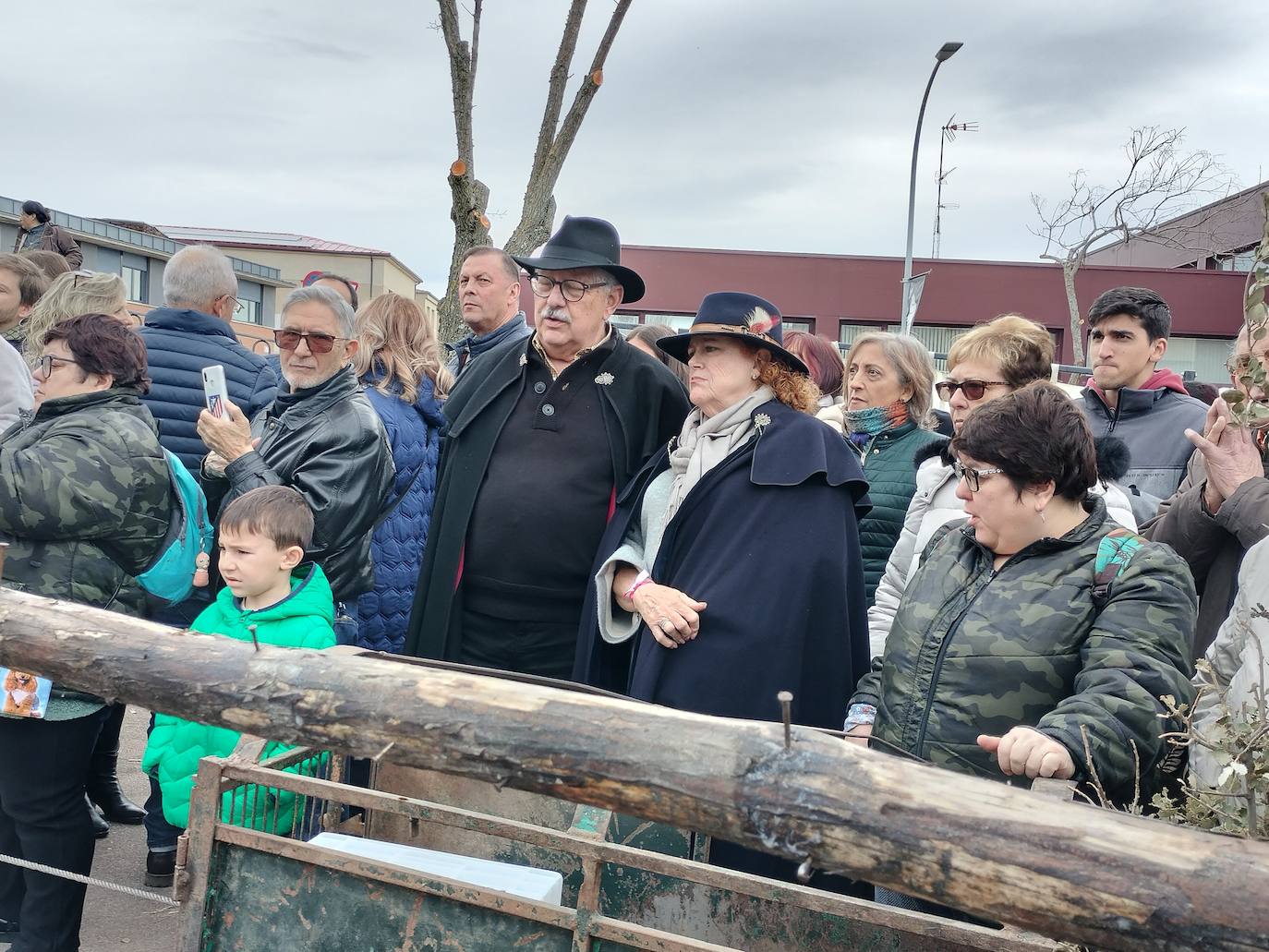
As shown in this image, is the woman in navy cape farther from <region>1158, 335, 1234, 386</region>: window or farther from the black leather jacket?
<region>1158, 335, 1234, 386</region>: window

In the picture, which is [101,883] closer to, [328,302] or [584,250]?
[328,302]

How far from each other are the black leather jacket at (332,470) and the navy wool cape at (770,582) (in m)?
1.12

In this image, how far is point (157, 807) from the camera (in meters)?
3.83

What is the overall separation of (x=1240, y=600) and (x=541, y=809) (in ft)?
5.27

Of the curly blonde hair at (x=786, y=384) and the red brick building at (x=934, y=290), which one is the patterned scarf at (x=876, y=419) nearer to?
the curly blonde hair at (x=786, y=384)

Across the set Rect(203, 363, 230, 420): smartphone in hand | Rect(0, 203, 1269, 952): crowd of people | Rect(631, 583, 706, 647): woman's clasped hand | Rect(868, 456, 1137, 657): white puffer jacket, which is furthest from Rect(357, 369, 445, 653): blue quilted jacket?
Rect(868, 456, 1137, 657): white puffer jacket

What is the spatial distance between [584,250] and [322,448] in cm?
110

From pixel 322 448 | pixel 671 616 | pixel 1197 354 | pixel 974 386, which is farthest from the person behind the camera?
pixel 1197 354

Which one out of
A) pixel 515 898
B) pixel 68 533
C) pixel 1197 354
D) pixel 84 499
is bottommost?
pixel 515 898

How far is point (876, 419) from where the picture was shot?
13.2ft

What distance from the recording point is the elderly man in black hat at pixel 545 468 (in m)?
3.45

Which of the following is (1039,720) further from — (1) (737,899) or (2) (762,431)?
(2) (762,431)

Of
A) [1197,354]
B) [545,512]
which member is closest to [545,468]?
[545,512]

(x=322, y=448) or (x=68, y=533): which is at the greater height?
(x=322, y=448)
